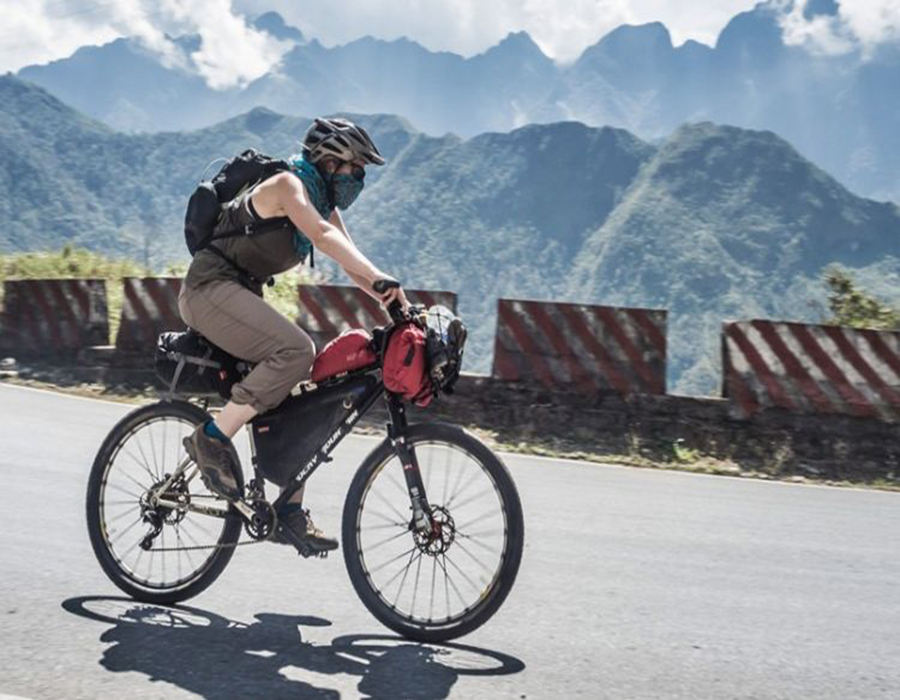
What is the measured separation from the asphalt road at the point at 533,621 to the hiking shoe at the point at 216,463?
1.75 ft

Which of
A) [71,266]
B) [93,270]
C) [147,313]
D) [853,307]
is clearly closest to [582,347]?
[147,313]

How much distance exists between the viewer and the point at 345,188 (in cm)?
432

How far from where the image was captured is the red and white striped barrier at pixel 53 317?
12570 mm

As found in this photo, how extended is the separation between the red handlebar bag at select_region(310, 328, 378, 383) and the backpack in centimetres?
54

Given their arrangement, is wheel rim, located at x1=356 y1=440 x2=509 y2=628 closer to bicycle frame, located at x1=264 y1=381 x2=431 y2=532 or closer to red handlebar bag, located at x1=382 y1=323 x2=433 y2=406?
bicycle frame, located at x1=264 y1=381 x2=431 y2=532

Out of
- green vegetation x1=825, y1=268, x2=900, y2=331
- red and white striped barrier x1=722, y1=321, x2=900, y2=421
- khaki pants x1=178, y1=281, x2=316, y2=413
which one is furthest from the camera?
green vegetation x1=825, y1=268, x2=900, y2=331

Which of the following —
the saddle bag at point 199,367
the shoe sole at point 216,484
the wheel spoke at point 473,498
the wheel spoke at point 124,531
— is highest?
the saddle bag at point 199,367

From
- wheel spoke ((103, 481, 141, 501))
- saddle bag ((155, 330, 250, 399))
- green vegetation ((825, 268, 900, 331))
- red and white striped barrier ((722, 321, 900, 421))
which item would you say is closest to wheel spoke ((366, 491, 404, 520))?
saddle bag ((155, 330, 250, 399))

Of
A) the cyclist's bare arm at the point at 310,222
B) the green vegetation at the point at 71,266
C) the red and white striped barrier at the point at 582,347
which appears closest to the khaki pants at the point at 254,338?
the cyclist's bare arm at the point at 310,222

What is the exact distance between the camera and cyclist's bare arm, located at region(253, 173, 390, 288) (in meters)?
3.99

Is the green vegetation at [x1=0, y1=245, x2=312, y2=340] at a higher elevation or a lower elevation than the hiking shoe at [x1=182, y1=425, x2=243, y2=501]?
higher

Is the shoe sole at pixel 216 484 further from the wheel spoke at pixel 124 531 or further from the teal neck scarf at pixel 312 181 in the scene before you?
the teal neck scarf at pixel 312 181

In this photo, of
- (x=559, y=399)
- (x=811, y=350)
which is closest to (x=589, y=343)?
(x=559, y=399)

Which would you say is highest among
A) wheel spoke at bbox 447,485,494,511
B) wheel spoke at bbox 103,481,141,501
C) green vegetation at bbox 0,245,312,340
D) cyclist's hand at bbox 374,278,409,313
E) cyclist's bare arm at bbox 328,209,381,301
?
green vegetation at bbox 0,245,312,340
